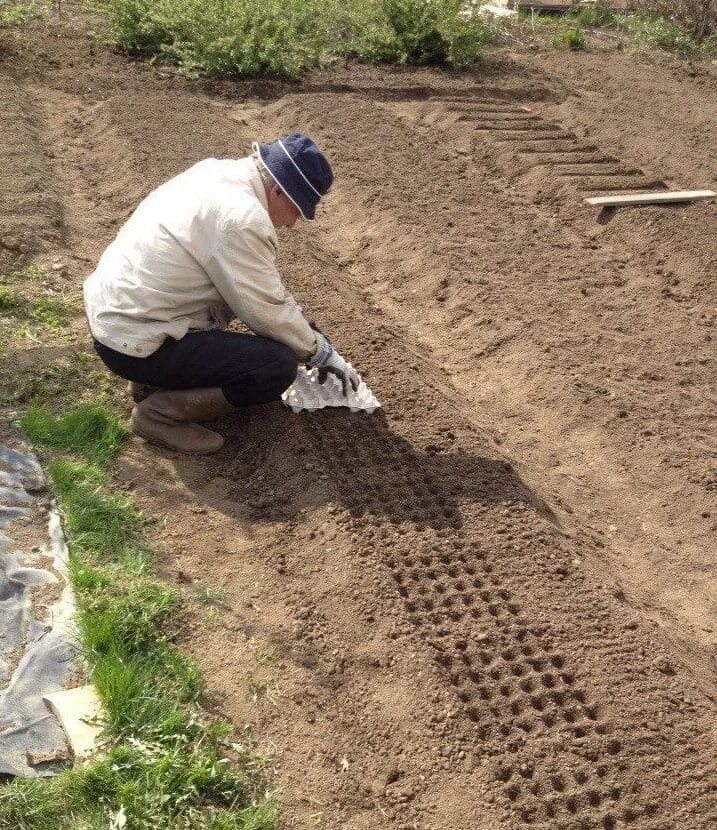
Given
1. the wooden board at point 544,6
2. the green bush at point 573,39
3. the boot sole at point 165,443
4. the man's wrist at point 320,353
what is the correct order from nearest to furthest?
the man's wrist at point 320,353, the boot sole at point 165,443, the green bush at point 573,39, the wooden board at point 544,6

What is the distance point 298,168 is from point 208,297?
72 centimetres

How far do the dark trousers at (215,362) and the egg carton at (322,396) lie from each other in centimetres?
30

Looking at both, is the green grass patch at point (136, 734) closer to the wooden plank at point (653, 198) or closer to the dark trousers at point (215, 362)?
the dark trousers at point (215, 362)

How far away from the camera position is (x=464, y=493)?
4.05 meters

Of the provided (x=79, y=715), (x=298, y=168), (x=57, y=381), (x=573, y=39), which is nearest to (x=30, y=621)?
(x=79, y=715)

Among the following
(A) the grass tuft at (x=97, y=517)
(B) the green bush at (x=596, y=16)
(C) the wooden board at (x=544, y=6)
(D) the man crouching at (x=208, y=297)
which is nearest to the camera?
(A) the grass tuft at (x=97, y=517)

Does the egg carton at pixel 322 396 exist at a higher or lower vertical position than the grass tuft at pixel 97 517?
higher

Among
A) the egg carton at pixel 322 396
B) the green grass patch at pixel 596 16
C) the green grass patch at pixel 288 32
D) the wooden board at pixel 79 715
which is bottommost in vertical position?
the wooden board at pixel 79 715

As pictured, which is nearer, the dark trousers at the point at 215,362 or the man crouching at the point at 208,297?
the man crouching at the point at 208,297

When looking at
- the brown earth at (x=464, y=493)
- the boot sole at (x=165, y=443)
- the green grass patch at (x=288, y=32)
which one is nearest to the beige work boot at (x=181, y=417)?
the boot sole at (x=165, y=443)

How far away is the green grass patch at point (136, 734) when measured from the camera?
263 cm

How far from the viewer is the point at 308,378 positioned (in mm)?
4551

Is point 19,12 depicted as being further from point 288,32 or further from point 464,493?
point 464,493

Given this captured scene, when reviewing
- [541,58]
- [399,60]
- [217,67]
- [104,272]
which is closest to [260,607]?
[104,272]
